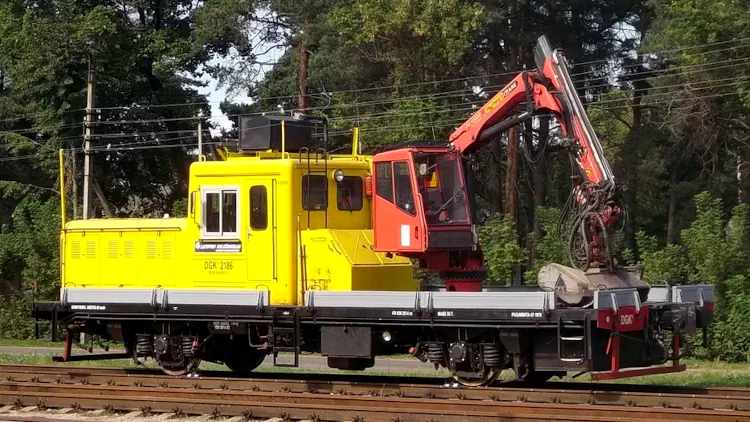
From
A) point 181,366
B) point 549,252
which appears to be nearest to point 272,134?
point 181,366

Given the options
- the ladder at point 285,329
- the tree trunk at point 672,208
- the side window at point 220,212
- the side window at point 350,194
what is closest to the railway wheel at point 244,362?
the ladder at point 285,329

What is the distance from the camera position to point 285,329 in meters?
15.4

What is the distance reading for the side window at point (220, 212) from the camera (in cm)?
1590

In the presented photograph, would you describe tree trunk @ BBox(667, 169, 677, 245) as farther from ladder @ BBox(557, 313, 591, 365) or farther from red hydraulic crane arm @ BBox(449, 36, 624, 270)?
ladder @ BBox(557, 313, 591, 365)

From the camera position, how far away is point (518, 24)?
123 feet

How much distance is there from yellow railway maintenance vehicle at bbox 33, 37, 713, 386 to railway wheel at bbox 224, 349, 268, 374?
1.90 ft

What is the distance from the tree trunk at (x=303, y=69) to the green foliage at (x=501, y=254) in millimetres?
13644

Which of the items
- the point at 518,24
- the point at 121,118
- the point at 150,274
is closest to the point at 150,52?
the point at 121,118

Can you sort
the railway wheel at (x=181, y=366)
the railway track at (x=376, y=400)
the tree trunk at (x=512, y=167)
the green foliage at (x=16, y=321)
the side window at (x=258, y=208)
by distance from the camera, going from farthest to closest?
the tree trunk at (x=512, y=167) → the green foliage at (x=16, y=321) → the railway wheel at (x=181, y=366) → the side window at (x=258, y=208) → the railway track at (x=376, y=400)

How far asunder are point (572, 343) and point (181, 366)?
20.6 feet

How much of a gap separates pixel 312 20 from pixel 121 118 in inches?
332

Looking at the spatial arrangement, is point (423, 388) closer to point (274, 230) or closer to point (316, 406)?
point (316, 406)

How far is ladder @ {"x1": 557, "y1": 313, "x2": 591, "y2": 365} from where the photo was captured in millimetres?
13594

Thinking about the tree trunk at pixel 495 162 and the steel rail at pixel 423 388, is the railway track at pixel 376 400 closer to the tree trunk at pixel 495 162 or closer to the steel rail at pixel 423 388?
the steel rail at pixel 423 388
